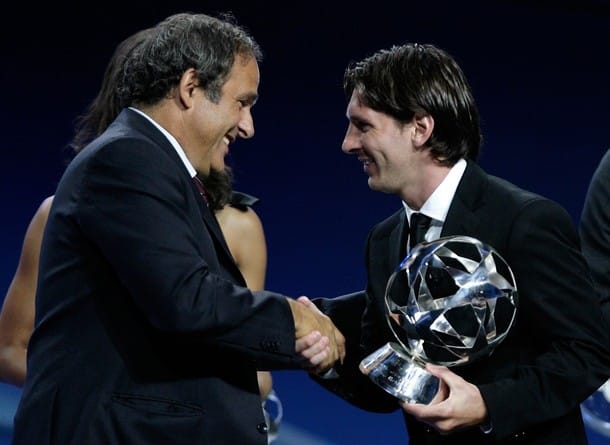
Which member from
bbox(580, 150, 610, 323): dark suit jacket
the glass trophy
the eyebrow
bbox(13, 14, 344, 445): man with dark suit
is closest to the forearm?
bbox(13, 14, 344, 445): man with dark suit

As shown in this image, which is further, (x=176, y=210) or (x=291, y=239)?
(x=291, y=239)

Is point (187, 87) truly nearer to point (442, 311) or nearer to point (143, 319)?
point (143, 319)

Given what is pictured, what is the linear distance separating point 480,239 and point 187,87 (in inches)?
21.8

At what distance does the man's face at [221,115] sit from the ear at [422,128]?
0.33m

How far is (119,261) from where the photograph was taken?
1740 millimetres

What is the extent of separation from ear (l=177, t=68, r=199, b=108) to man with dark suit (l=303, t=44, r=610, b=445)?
1.34ft

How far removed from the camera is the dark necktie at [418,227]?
6.97ft

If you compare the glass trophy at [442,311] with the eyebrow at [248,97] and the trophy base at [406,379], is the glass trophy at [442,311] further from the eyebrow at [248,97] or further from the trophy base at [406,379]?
the eyebrow at [248,97]

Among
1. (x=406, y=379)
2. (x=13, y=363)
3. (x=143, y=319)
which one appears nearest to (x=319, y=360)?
(x=406, y=379)

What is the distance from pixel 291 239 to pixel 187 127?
1997mm

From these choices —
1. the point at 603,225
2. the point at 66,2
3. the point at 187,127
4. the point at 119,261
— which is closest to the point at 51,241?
the point at 119,261

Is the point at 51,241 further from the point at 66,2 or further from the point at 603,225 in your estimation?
the point at 66,2

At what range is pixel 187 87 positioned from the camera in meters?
1.96

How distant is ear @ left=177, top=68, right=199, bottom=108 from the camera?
196 cm
